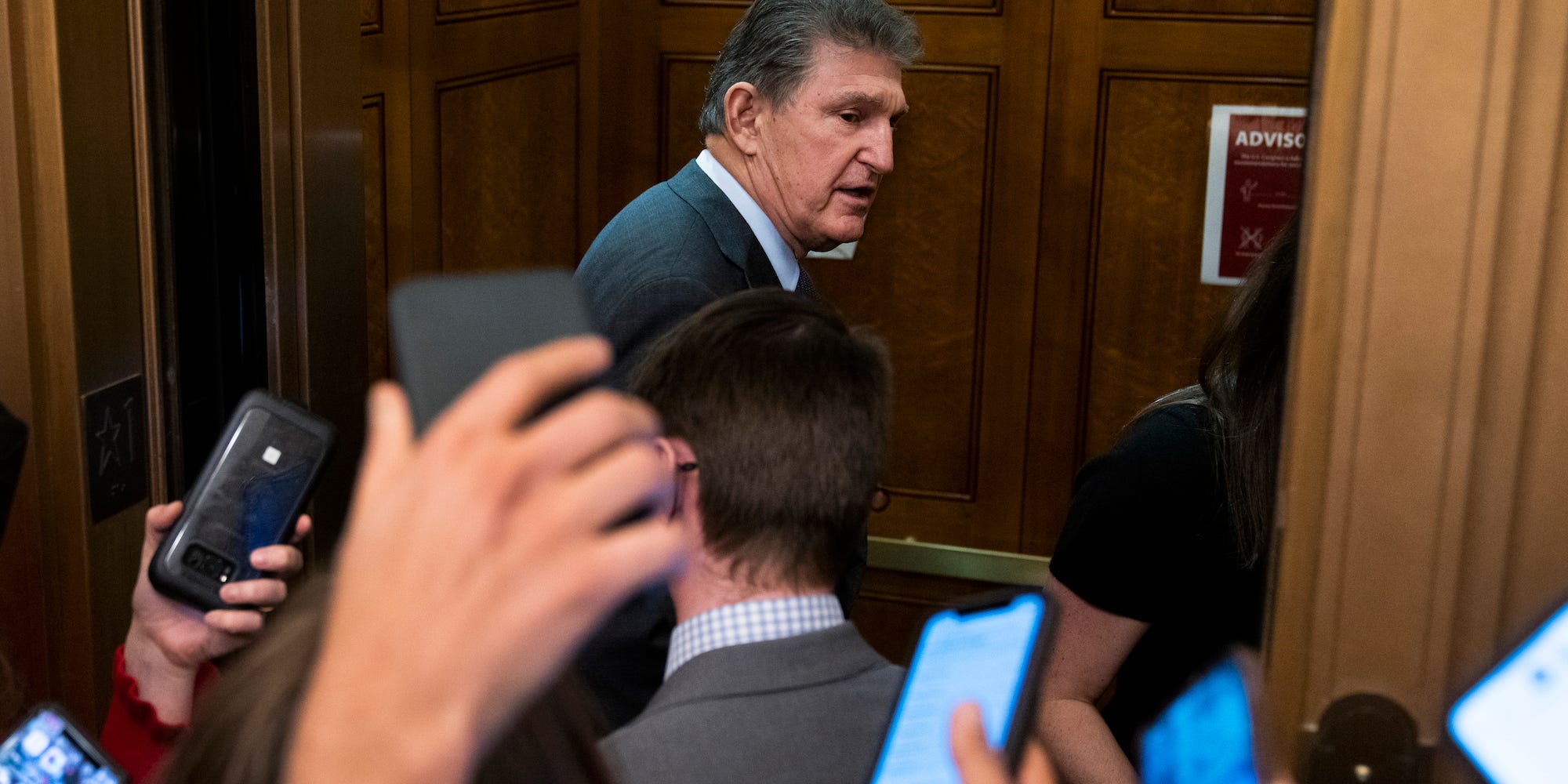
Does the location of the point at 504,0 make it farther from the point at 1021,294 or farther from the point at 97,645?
the point at 97,645

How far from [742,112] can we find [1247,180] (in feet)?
4.45

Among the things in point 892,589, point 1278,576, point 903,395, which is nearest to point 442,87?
point 903,395

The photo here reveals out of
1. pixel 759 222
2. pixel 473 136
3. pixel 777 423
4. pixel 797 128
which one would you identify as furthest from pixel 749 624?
pixel 473 136

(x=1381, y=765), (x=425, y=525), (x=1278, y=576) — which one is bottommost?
(x=1381, y=765)

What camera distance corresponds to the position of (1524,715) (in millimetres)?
775

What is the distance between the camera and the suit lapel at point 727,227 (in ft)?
6.51

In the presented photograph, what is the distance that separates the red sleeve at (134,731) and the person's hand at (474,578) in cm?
101

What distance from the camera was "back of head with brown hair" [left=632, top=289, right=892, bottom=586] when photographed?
125cm

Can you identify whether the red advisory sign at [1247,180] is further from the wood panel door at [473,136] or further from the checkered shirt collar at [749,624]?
the checkered shirt collar at [749,624]

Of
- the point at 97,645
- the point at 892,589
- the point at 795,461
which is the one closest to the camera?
the point at 795,461

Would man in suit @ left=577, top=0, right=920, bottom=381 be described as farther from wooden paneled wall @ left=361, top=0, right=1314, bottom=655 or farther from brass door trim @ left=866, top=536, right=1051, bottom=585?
brass door trim @ left=866, top=536, right=1051, bottom=585

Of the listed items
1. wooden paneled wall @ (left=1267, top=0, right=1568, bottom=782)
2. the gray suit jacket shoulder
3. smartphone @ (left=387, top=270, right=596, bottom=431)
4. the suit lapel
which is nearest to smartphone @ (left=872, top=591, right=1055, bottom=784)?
wooden paneled wall @ (left=1267, top=0, right=1568, bottom=782)

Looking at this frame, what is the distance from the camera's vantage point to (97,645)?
5.44 feet

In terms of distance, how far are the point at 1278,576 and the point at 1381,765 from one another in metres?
0.13
